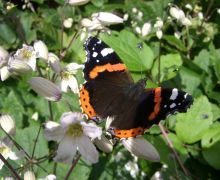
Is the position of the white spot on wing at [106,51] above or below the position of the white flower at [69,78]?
above

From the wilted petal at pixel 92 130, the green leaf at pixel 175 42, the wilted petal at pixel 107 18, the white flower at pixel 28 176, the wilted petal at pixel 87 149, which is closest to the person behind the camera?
the wilted petal at pixel 92 130

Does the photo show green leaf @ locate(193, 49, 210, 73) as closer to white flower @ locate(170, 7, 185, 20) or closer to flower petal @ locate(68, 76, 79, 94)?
white flower @ locate(170, 7, 185, 20)

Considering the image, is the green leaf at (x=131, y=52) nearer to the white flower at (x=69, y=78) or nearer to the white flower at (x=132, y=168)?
the white flower at (x=69, y=78)

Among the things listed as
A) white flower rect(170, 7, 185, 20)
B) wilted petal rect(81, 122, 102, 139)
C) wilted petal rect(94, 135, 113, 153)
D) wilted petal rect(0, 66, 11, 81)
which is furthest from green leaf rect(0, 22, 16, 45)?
wilted petal rect(81, 122, 102, 139)

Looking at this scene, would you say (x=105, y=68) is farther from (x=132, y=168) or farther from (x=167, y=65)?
(x=167, y=65)

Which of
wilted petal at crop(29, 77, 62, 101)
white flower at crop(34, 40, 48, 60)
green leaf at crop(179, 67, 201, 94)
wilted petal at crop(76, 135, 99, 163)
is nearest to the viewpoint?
wilted petal at crop(76, 135, 99, 163)

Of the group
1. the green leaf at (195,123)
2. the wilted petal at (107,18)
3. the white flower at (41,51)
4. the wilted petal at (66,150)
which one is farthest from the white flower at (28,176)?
the wilted petal at (107,18)

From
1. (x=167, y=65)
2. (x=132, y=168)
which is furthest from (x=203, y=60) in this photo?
(x=132, y=168)
